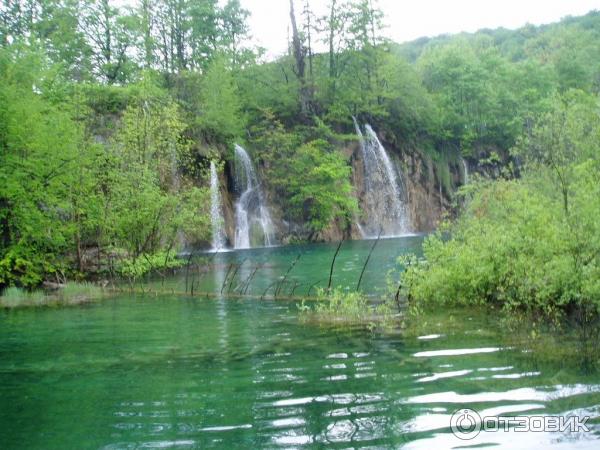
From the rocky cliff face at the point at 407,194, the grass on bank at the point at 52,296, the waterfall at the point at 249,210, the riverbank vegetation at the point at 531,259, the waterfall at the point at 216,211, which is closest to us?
the riverbank vegetation at the point at 531,259

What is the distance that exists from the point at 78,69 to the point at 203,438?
123 ft

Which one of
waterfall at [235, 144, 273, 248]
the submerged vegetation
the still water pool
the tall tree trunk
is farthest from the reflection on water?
the tall tree trunk

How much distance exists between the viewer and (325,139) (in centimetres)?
4588

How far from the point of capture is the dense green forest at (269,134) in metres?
11.8

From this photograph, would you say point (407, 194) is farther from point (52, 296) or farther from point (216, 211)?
point (52, 296)

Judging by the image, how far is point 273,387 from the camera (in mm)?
6883

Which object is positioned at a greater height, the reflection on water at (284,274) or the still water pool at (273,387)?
the reflection on water at (284,274)

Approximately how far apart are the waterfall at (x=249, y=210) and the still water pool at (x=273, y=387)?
27172mm

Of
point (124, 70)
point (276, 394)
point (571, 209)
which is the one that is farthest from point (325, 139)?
point (276, 394)

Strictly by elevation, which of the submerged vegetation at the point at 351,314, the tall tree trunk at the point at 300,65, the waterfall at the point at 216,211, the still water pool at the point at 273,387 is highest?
the tall tree trunk at the point at 300,65

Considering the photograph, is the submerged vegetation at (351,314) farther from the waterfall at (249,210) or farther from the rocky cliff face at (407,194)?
the rocky cliff face at (407,194)

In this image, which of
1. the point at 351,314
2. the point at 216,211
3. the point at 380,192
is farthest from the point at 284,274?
the point at 380,192

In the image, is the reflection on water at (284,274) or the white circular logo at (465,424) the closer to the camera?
the white circular logo at (465,424)

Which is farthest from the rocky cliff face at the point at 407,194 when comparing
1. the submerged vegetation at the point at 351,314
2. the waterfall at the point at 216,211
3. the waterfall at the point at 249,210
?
the submerged vegetation at the point at 351,314
